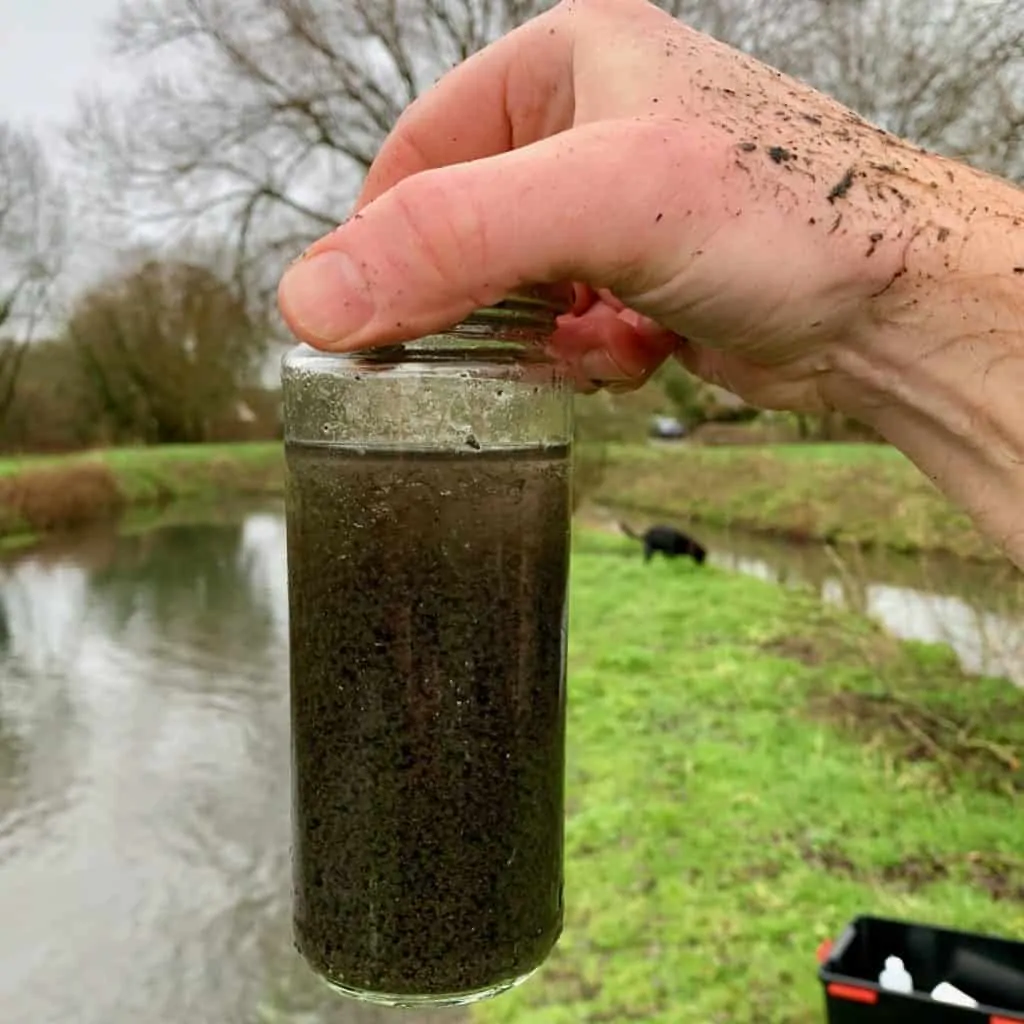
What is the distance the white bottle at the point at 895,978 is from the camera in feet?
12.4

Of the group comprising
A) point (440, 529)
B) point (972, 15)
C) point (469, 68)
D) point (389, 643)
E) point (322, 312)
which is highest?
point (972, 15)

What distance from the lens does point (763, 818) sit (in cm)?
628

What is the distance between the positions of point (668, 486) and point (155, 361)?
12.9m

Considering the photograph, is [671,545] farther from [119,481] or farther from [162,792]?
[119,481]

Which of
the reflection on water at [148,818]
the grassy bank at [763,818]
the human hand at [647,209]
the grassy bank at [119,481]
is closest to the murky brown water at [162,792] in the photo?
the reflection on water at [148,818]

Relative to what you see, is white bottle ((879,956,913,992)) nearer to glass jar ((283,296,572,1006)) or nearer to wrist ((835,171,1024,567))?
wrist ((835,171,1024,567))

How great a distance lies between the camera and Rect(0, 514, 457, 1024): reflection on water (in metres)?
5.52

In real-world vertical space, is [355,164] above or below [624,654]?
above

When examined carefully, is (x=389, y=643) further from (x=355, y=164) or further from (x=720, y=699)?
(x=355, y=164)

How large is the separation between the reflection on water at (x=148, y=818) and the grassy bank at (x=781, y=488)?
886cm

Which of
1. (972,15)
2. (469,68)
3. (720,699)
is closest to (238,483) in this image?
(720,699)

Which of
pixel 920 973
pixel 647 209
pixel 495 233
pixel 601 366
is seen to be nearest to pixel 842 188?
pixel 647 209

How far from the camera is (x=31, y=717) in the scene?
952 cm

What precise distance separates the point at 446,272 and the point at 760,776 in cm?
629
